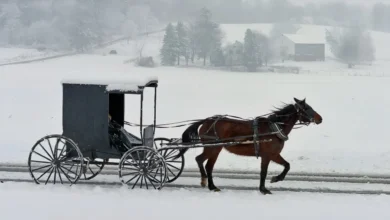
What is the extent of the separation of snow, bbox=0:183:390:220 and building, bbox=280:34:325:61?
61944mm

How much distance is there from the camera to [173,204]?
8.85 meters

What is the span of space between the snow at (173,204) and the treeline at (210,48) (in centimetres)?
4864

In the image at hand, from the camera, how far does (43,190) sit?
9.77 meters

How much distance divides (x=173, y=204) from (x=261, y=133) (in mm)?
2858

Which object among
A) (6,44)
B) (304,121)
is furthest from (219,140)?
(6,44)

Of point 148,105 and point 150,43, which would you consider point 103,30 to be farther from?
point 148,105

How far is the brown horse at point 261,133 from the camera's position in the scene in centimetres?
1047

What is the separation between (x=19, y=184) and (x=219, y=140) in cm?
453

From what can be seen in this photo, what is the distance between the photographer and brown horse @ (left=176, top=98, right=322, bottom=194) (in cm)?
1047

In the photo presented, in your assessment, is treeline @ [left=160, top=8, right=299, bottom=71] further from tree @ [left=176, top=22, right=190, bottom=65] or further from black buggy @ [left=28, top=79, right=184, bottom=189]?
black buggy @ [left=28, top=79, right=184, bottom=189]

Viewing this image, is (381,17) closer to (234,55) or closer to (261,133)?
(234,55)

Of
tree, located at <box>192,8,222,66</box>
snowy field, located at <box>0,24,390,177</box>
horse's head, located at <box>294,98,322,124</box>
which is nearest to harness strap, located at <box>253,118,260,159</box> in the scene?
horse's head, located at <box>294,98,322,124</box>

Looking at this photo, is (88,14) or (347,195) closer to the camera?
(347,195)

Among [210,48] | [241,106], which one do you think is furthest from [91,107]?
[210,48]
